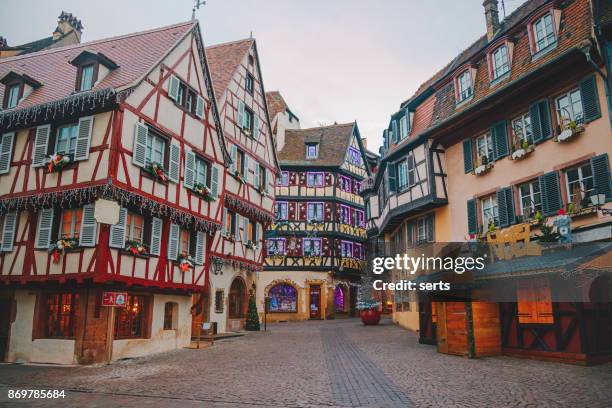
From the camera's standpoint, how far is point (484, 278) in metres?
13.7

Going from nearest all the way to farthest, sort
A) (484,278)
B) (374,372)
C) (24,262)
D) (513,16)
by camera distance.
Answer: (374,372) < (484,278) < (24,262) < (513,16)

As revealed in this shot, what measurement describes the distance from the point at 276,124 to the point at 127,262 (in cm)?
2459

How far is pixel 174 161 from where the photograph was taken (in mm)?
16688

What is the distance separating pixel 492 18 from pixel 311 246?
21099mm

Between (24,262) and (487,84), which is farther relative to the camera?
(487,84)

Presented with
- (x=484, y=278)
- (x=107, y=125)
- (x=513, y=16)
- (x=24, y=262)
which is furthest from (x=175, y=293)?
(x=513, y=16)

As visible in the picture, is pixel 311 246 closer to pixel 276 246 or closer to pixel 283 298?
pixel 276 246

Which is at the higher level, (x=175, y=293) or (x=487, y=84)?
(x=487, y=84)

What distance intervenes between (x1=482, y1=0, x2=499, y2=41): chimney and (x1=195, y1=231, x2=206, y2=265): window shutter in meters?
14.0

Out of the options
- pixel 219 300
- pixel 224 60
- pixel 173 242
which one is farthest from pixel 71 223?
pixel 224 60

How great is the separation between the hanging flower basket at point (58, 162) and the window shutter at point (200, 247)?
5.60 meters

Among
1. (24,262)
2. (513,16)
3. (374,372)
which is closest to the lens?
(374,372)

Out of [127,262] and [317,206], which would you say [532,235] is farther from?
[317,206]

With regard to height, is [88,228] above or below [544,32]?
below
